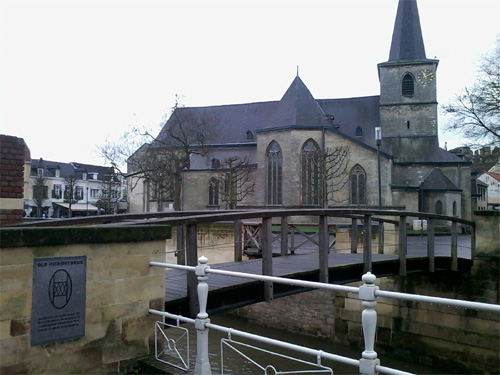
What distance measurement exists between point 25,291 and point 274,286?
4457 millimetres

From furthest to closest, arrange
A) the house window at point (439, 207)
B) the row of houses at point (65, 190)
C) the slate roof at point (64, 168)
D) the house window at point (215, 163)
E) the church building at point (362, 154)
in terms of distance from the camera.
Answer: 1. the slate roof at point (64, 168)
2. the row of houses at point (65, 190)
3. the house window at point (215, 163)
4. the church building at point (362, 154)
5. the house window at point (439, 207)

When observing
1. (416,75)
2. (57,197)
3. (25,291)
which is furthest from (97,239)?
(57,197)

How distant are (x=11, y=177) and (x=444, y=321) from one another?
36.7 ft

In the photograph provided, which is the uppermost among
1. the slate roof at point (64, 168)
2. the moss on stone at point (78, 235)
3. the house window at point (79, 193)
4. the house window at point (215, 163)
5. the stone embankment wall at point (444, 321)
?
the slate roof at point (64, 168)

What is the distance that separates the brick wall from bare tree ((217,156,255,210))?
109 ft

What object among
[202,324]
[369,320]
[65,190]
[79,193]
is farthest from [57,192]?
[369,320]

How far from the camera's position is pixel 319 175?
39.8 m

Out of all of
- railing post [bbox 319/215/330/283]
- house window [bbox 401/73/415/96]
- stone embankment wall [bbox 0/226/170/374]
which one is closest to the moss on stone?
stone embankment wall [bbox 0/226/170/374]

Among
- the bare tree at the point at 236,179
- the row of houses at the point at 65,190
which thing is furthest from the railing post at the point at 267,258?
the row of houses at the point at 65,190

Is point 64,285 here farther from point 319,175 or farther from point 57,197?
point 57,197

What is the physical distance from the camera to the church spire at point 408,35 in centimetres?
4516

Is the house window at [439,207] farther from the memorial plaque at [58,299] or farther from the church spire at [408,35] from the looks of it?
the memorial plaque at [58,299]

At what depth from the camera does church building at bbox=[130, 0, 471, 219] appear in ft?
132

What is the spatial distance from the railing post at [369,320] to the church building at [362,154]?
111 ft
